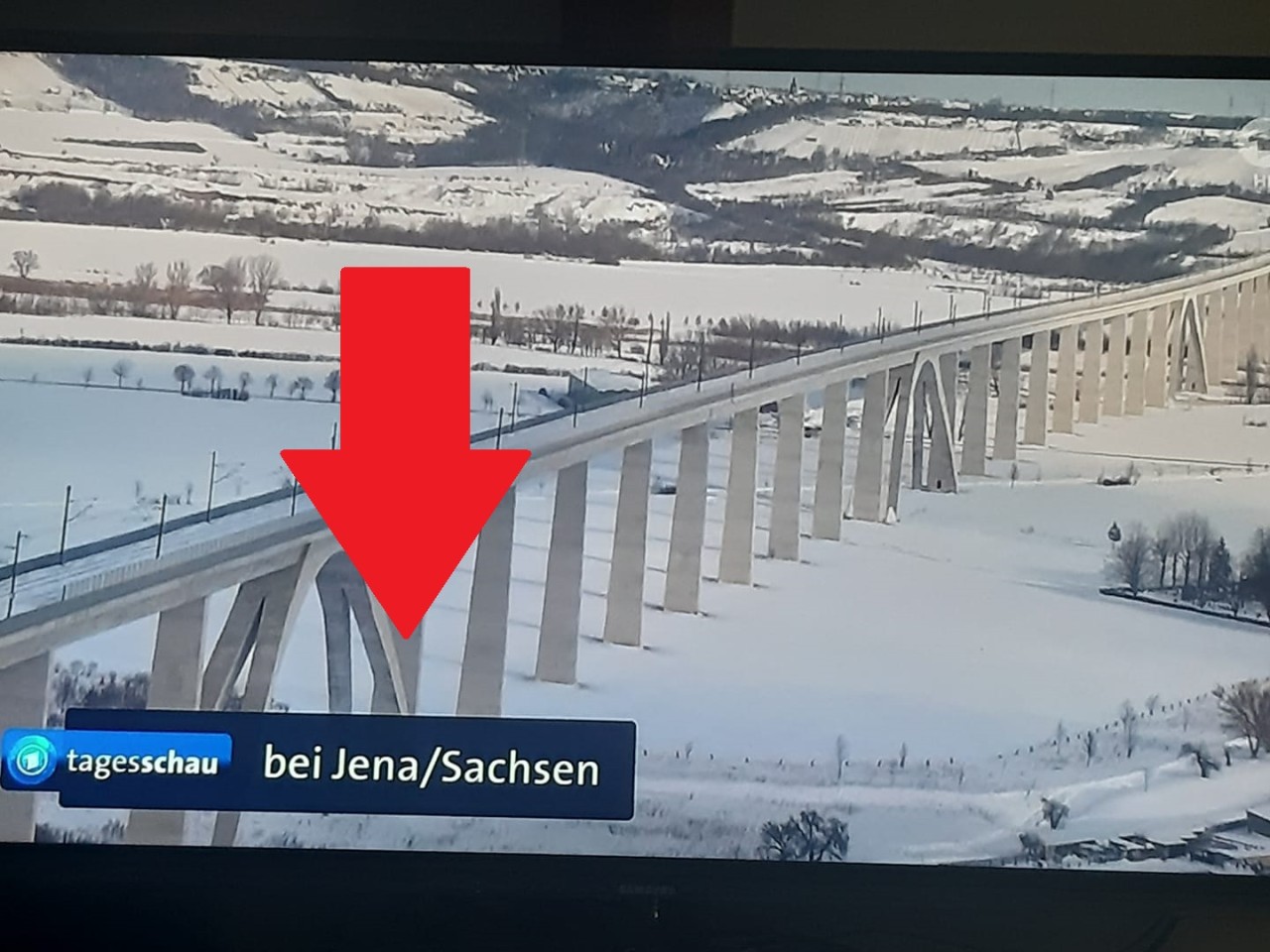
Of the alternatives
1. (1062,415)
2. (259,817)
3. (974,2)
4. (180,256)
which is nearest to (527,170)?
(180,256)

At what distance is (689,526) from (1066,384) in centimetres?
45

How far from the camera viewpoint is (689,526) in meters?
1.35

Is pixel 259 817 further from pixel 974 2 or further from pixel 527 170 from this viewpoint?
pixel 974 2

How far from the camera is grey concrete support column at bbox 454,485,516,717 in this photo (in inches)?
51.8

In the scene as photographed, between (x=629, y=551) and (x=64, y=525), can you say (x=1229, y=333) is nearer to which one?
(x=629, y=551)

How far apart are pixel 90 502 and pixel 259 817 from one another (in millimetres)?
383

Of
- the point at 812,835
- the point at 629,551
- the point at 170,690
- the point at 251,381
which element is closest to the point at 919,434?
the point at 629,551

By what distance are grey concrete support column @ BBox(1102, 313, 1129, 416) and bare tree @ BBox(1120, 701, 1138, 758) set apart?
0.32 metres

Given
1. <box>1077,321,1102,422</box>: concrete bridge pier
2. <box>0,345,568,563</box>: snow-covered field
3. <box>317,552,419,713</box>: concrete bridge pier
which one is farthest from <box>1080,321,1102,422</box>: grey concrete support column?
<box>317,552,419,713</box>: concrete bridge pier

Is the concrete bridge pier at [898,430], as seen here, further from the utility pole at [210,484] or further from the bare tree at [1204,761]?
the utility pole at [210,484]

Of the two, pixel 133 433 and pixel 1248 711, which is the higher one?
pixel 133 433

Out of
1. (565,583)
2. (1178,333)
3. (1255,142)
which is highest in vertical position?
(1255,142)

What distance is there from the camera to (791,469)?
137 cm

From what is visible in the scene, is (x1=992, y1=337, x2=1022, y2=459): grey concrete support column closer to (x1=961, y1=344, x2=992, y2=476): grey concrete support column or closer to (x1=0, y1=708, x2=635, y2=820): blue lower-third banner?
(x1=961, y1=344, x2=992, y2=476): grey concrete support column
